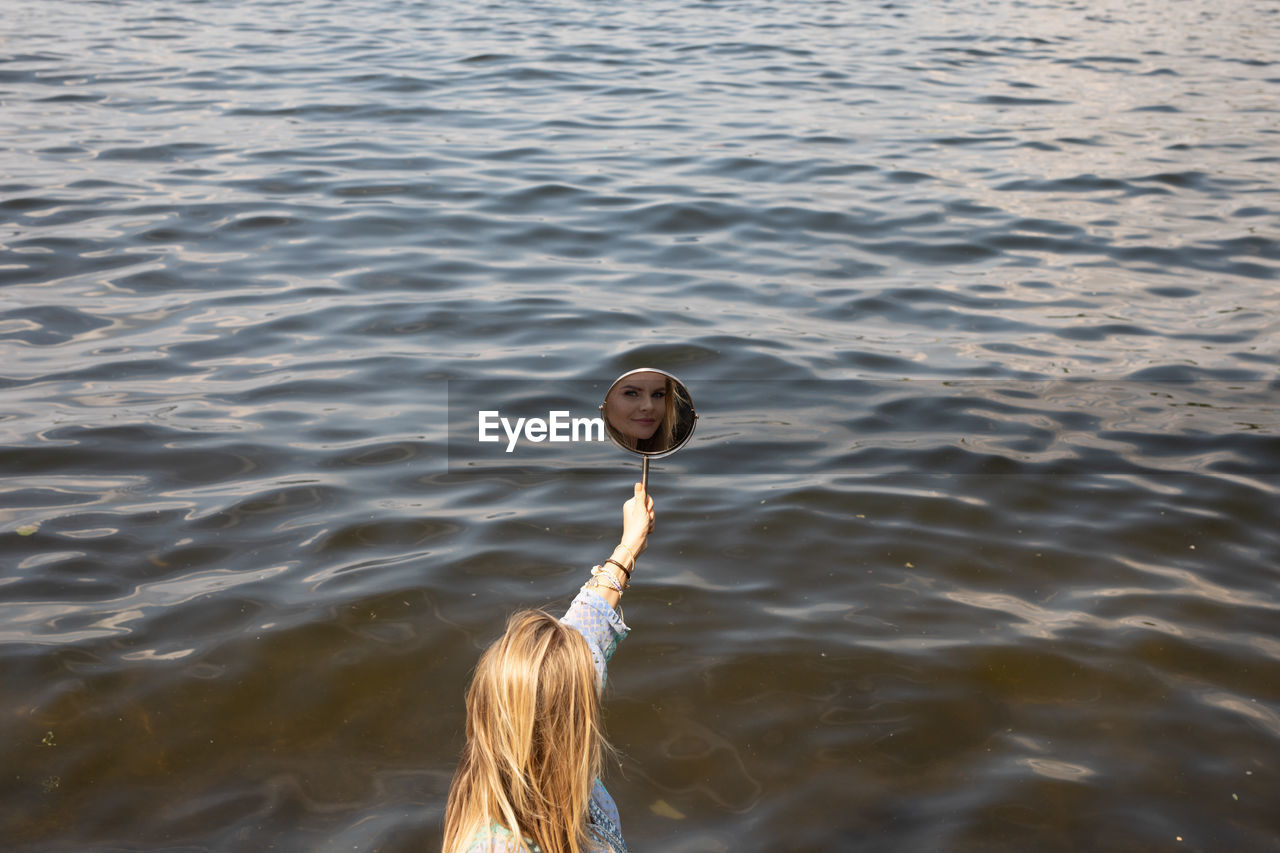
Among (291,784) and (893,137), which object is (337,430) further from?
(893,137)

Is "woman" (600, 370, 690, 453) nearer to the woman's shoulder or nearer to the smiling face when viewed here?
the smiling face

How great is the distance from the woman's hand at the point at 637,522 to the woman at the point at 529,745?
1.22ft

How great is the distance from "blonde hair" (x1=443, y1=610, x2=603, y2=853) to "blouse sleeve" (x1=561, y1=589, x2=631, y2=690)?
0.77ft

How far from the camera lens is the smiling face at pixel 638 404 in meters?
2.99

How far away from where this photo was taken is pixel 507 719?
8.12 ft

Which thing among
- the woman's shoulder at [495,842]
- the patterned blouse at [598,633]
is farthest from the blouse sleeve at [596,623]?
the woman's shoulder at [495,842]

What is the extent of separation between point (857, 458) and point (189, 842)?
412 centimetres

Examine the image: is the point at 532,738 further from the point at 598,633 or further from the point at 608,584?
the point at 608,584

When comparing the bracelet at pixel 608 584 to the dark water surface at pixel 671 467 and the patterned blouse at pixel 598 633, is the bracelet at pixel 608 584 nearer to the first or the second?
the patterned blouse at pixel 598 633

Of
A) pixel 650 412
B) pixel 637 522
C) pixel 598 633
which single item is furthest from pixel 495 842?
pixel 650 412

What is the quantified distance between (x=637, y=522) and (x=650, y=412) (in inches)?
11.8

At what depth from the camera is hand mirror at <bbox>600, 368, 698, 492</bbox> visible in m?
2.99

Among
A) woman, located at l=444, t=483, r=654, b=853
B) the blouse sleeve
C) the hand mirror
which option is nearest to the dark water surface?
the blouse sleeve

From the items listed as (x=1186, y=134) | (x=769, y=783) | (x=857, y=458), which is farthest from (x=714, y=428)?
(x=1186, y=134)
